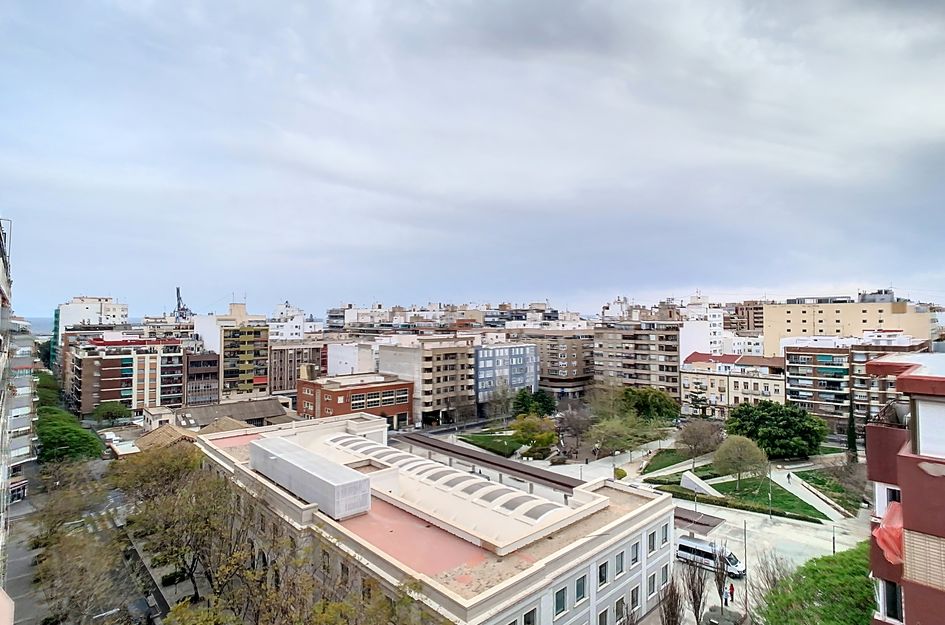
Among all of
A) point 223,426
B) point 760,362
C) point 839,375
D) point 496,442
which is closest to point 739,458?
point 496,442

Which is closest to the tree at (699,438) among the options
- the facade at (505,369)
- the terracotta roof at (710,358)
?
the terracotta roof at (710,358)

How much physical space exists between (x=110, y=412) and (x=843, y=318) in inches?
3002

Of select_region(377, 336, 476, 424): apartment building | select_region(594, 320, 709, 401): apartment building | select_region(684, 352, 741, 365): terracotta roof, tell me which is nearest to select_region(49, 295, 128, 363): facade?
select_region(377, 336, 476, 424): apartment building

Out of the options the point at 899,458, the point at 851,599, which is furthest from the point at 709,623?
the point at 899,458

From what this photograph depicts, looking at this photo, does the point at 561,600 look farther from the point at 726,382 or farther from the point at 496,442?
the point at 726,382

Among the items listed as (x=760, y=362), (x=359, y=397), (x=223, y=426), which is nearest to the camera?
(x=223, y=426)

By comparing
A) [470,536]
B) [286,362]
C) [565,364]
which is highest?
[286,362]

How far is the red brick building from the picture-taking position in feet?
150

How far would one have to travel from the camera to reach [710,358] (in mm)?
53031

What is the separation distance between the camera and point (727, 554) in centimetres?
2091

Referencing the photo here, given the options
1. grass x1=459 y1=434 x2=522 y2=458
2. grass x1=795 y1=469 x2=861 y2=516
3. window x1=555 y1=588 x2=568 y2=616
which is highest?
window x1=555 y1=588 x2=568 y2=616

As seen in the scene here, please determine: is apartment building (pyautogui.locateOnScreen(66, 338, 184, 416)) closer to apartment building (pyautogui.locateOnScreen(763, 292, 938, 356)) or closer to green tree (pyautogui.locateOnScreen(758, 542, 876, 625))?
green tree (pyautogui.locateOnScreen(758, 542, 876, 625))

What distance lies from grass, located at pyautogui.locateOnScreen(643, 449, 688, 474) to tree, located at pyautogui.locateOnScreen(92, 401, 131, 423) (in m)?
46.4

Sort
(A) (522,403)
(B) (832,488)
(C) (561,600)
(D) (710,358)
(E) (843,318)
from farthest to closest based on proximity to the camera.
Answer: (E) (843,318) < (D) (710,358) < (A) (522,403) < (B) (832,488) < (C) (561,600)
